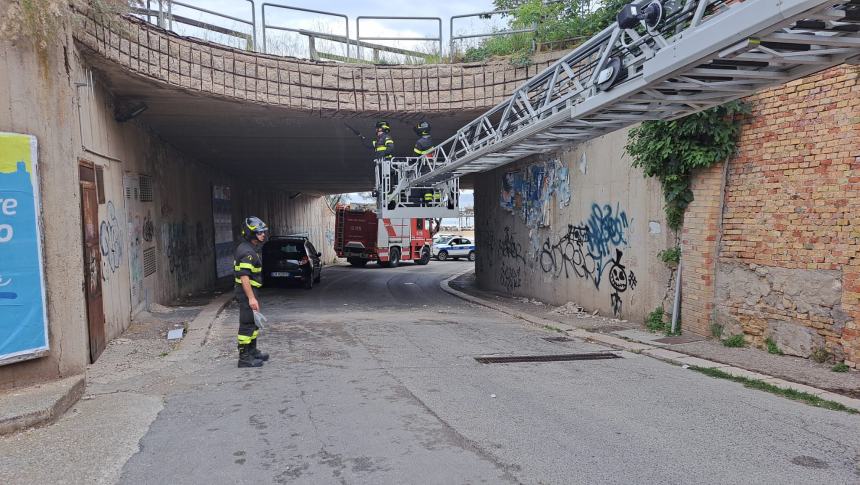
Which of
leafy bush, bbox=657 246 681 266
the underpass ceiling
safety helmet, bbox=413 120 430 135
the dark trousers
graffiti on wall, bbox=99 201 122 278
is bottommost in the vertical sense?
the dark trousers

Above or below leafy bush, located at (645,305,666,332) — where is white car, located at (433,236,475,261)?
below

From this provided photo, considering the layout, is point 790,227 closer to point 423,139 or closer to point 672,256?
point 672,256

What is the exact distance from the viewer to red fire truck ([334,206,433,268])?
1247 inches

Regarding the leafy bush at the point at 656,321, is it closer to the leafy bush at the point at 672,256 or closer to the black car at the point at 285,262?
the leafy bush at the point at 672,256

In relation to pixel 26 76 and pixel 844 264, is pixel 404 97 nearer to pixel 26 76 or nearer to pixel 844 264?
pixel 26 76

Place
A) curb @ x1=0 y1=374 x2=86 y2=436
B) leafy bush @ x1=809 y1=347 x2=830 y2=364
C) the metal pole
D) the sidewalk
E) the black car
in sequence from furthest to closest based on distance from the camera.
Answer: the black car → the metal pole → leafy bush @ x1=809 y1=347 x2=830 y2=364 → the sidewalk → curb @ x1=0 y1=374 x2=86 y2=436

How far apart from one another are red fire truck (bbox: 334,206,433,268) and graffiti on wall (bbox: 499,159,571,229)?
15609 mm

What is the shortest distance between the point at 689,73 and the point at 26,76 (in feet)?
21.3

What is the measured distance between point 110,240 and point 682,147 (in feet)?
29.4

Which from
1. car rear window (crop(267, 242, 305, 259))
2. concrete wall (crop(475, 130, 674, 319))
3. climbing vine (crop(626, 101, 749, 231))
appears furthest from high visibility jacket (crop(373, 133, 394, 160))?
car rear window (crop(267, 242, 305, 259))

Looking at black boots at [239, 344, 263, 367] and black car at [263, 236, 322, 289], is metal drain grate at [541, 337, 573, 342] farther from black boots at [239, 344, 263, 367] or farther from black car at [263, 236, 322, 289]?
black car at [263, 236, 322, 289]

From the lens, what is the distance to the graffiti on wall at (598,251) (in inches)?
420

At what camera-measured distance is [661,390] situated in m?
6.19

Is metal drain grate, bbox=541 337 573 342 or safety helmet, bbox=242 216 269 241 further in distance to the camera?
metal drain grate, bbox=541 337 573 342
